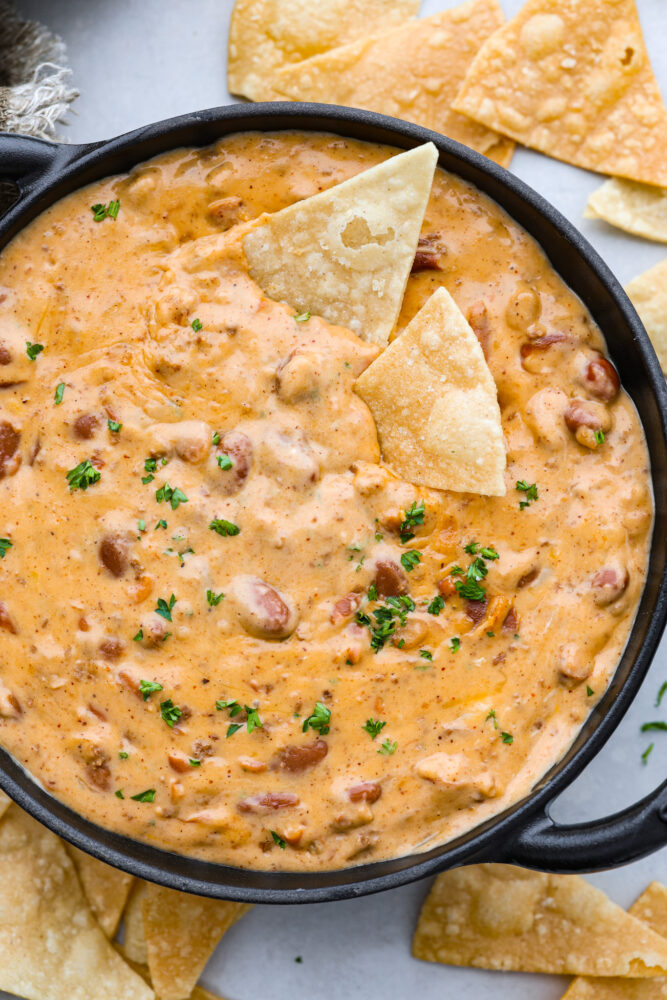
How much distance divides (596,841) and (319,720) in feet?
2.67

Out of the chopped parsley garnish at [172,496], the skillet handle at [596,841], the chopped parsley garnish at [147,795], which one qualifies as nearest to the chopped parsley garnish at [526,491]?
the skillet handle at [596,841]

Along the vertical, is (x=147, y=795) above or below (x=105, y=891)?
above

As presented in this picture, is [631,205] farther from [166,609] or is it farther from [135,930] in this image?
[135,930]

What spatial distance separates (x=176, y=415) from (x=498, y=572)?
104cm

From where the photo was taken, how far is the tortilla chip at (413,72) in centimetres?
338

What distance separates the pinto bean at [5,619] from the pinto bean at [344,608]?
94cm

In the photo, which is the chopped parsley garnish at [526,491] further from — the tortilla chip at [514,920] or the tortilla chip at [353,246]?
the tortilla chip at [514,920]

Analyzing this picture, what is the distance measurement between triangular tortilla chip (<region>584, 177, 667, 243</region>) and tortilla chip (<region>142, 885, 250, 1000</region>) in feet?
8.92

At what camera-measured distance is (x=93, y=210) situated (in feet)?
9.86

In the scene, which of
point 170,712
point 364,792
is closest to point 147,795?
point 170,712

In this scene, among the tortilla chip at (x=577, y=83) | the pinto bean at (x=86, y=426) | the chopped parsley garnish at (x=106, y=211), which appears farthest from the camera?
the tortilla chip at (x=577, y=83)

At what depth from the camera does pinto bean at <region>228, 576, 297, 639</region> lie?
274 centimetres

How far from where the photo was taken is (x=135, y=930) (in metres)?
3.50

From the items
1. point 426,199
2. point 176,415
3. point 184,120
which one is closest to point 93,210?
point 184,120
